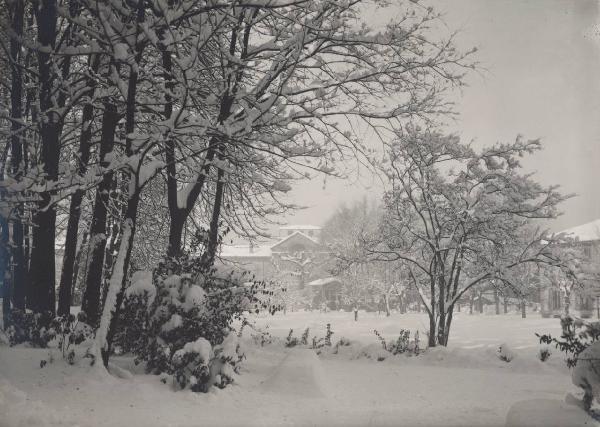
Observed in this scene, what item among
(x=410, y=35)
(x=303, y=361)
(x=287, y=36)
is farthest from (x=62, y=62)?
(x=303, y=361)

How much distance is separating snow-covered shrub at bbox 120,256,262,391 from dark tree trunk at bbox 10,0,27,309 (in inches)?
96.0

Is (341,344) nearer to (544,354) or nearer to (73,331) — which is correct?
(544,354)

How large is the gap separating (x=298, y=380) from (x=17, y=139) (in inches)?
252

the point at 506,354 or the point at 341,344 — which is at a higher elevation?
the point at 506,354

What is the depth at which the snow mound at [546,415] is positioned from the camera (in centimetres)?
366

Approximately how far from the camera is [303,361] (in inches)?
234

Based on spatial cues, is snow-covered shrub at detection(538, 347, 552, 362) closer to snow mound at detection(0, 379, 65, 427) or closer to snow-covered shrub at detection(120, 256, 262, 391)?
snow-covered shrub at detection(120, 256, 262, 391)

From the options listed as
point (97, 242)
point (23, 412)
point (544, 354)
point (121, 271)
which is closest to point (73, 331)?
point (121, 271)

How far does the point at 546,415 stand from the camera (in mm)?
3730

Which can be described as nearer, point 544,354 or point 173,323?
point 173,323

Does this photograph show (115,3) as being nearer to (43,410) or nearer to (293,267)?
(43,410)

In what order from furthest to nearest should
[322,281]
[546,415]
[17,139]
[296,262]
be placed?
[296,262]
[322,281]
[17,139]
[546,415]

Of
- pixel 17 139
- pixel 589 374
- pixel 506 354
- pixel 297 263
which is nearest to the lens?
pixel 589 374

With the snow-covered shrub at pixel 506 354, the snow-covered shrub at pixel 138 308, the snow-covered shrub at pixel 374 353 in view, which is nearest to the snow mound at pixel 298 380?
the snow-covered shrub at pixel 138 308
